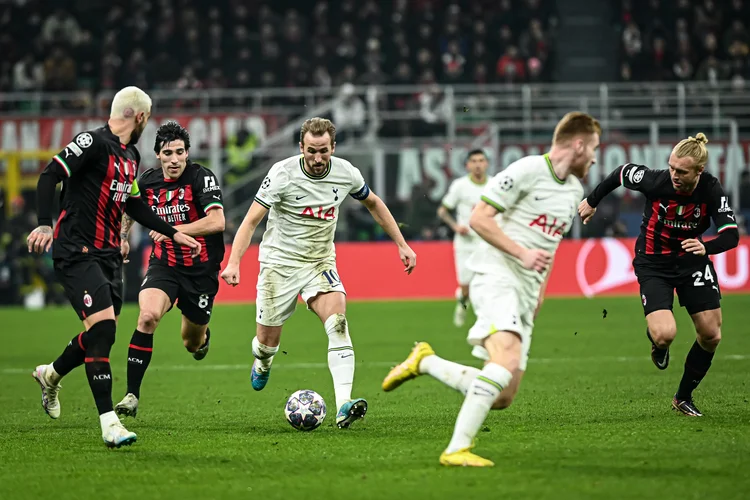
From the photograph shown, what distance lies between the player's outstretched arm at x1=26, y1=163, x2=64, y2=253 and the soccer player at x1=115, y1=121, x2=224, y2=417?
6.66ft

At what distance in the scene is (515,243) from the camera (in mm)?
6266

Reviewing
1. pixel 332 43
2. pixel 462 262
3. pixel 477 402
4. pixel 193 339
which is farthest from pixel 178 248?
pixel 332 43

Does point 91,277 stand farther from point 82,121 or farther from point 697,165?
point 82,121

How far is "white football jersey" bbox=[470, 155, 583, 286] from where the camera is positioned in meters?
6.48

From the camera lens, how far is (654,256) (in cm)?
873

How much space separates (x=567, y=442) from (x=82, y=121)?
20.7m

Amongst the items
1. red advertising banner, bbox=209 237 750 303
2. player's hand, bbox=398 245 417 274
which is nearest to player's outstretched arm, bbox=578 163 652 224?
player's hand, bbox=398 245 417 274

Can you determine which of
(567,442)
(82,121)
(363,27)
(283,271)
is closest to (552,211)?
(567,442)

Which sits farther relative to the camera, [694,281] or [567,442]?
[694,281]

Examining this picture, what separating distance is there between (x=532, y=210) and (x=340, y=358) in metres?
2.27

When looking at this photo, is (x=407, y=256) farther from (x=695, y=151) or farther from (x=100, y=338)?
(x=100, y=338)

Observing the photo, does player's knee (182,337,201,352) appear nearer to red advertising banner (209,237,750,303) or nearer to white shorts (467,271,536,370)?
white shorts (467,271,536,370)

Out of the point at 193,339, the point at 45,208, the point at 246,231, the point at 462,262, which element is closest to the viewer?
the point at 45,208

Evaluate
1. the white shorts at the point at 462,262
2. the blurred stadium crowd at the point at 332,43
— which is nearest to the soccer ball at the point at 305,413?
the white shorts at the point at 462,262
